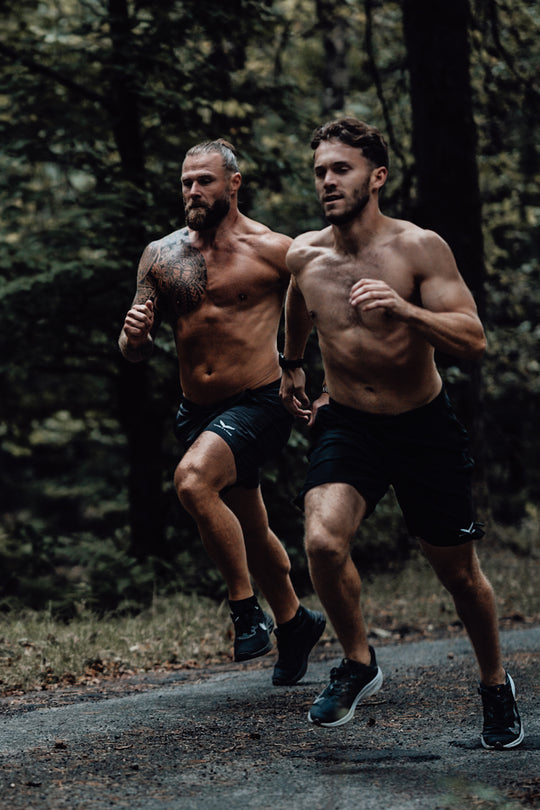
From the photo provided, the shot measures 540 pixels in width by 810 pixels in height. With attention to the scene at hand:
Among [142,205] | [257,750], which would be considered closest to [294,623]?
[257,750]

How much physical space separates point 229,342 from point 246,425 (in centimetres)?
44

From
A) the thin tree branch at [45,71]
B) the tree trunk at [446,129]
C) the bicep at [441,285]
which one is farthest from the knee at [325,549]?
the tree trunk at [446,129]

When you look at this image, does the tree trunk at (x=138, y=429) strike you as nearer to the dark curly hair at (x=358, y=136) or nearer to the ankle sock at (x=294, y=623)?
the ankle sock at (x=294, y=623)

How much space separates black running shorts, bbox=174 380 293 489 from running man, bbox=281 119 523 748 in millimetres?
830

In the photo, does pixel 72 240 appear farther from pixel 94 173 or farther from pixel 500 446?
pixel 500 446

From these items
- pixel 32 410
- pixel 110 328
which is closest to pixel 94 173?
pixel 110 328

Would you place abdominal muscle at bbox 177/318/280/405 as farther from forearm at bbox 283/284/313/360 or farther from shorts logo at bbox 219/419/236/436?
forearm at bbox 283/284/313/360

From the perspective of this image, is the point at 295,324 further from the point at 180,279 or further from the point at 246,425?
the point at 180,279

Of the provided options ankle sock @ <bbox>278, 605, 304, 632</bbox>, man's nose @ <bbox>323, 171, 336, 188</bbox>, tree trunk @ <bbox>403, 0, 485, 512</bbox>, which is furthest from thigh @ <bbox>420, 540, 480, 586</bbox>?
tree trunk @ <bbox>403, 0, 485, 512</bbox>

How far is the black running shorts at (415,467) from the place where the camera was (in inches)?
150

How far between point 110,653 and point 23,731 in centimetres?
223

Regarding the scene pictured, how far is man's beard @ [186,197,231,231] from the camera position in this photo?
491 centimetres

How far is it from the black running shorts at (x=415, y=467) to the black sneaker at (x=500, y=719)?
2.00 ft

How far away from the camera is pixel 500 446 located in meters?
16.6
